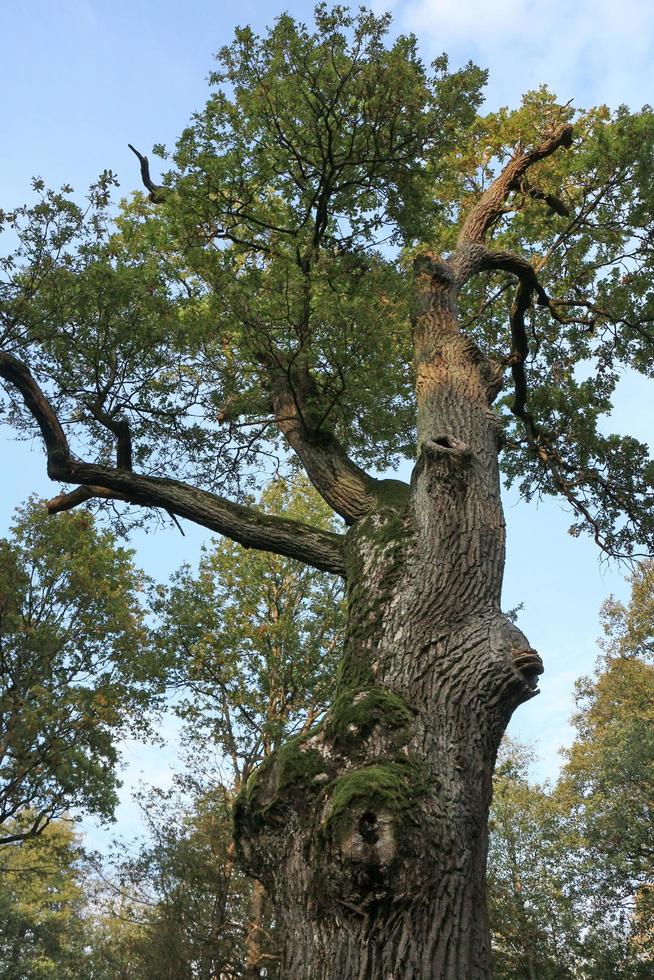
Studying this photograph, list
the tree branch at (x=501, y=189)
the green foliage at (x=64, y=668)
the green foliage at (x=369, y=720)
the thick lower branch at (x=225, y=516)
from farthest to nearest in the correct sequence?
the green foliage at (x=64, y=668)
the tree branch at (x=501, y=189)
the thick lower branch at (x=225, y=516)
the green foliage at (x=369, y=720)

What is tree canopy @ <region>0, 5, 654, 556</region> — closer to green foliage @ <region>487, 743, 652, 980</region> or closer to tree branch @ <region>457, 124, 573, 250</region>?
tree branch @ <region>457, 124, 573, 250</region>

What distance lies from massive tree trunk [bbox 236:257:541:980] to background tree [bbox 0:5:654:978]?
0.01 m

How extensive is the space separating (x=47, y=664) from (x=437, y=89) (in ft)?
40.8

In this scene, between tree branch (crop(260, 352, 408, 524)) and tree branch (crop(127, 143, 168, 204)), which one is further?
tree branch (crop(127, 143, 168, 204))

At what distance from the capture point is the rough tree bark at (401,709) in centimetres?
290

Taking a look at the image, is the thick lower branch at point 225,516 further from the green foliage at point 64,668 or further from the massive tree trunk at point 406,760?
the green foliage at point 64,668

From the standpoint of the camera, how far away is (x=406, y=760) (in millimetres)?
3328

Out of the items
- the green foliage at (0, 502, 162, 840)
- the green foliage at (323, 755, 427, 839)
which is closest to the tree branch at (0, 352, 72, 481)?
the green foliage at (323, 755, 427, 839)

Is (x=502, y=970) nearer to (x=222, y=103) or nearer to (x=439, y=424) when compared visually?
(x=439, y=424)

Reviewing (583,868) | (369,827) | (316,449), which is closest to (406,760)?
(369,827)

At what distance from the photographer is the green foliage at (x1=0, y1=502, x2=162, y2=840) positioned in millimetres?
13672

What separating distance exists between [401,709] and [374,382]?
3.68 m

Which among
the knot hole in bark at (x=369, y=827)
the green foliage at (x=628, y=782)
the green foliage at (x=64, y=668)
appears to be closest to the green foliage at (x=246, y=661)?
the green foliage at (x=64, y=668)

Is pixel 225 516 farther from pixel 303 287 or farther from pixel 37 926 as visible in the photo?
pixel 37 926
